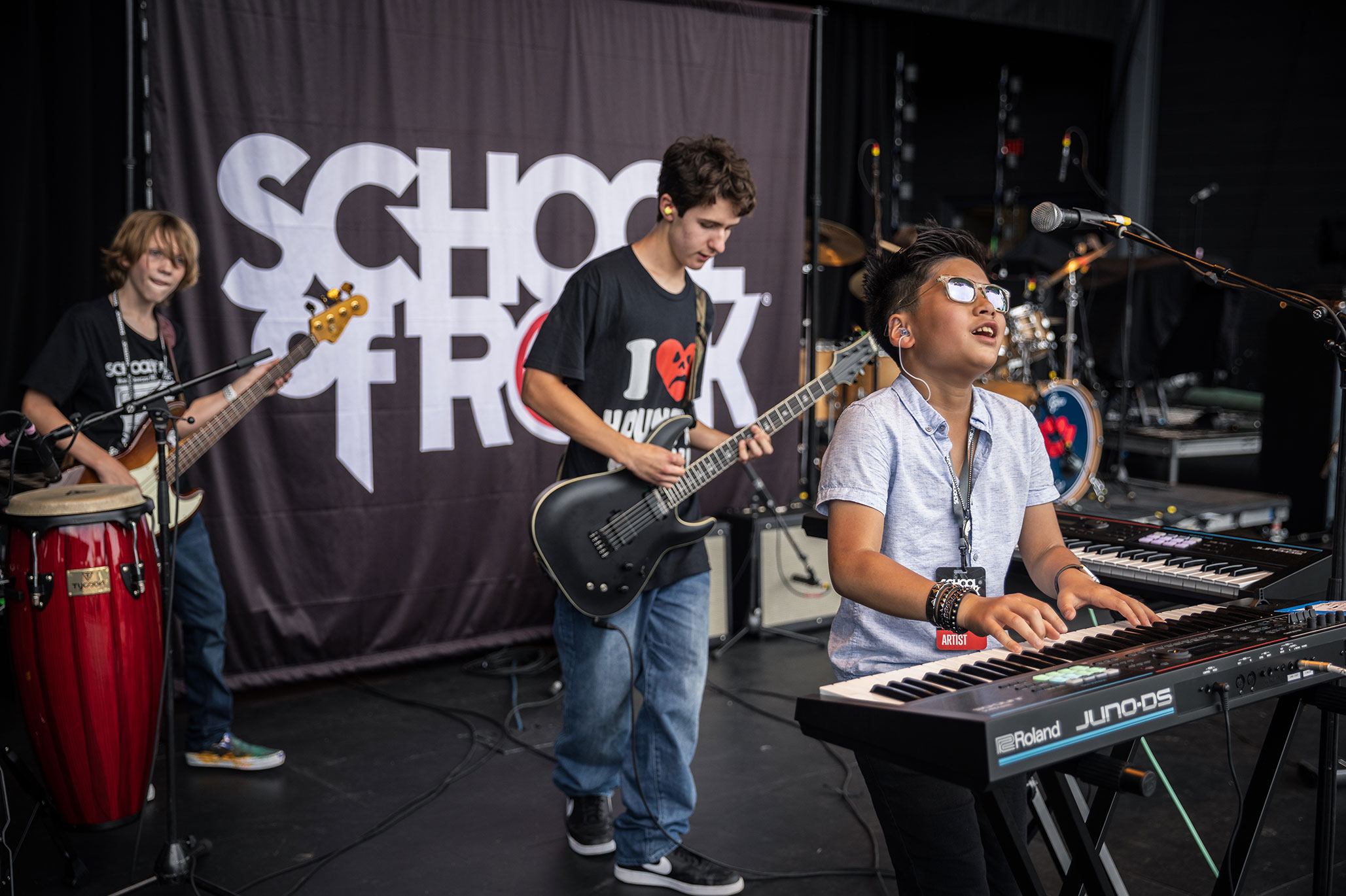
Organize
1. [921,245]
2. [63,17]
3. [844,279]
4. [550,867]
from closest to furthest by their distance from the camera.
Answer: [921,245] → [550,867] → [63,17] → [844,279]

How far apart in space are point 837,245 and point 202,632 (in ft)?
14.7

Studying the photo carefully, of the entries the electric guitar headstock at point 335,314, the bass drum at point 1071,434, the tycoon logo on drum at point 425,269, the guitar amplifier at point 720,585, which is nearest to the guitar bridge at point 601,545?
the electric guitar headstock at point 335,314

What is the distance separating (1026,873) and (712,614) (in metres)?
3.48

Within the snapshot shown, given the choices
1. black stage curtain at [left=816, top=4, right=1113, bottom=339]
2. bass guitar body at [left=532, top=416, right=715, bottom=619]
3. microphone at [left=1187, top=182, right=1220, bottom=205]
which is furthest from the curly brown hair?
microphone at [left=1187, top=182, right=1220, bottom=205]

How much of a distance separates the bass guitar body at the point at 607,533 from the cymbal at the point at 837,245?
3.85m

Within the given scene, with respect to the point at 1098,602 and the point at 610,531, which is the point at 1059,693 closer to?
the point at 1098,602

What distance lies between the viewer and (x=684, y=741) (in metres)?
2.95

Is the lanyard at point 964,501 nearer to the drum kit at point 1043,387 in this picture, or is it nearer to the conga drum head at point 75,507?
the conga drum head at point 75,507

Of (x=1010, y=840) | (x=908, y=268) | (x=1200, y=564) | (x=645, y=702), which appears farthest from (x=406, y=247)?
(x=1010, y=840)

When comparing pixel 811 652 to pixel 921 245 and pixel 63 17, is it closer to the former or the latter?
pixel 921 245

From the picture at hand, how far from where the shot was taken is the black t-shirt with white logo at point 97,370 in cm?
345

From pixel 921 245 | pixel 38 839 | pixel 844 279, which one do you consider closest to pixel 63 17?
pixel 38 839

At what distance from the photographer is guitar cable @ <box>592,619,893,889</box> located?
9.59 ft

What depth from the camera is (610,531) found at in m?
2.95
